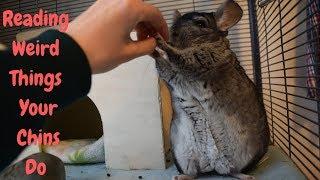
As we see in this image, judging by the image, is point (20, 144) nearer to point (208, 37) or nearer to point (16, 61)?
point (16, 61)

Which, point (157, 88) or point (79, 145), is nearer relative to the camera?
point (157, 88)

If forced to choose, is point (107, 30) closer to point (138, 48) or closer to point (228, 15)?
point (138, 48)

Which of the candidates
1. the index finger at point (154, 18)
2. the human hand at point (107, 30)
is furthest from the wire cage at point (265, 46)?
the human hand at point (107, 30)

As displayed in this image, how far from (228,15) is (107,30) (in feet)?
2.20

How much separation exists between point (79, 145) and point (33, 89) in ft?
3.81

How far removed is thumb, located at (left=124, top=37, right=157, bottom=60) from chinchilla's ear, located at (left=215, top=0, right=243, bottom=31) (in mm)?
430

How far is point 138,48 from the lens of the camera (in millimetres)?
673

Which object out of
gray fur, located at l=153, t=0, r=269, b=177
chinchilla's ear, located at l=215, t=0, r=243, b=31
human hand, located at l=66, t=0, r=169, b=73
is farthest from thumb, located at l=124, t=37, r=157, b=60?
chinchilla's ear, located at l=215, t=0, r=243, b=31

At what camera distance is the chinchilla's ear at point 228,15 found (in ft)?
3.58

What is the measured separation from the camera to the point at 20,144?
42cm

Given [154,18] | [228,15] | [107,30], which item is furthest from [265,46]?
[107,30]

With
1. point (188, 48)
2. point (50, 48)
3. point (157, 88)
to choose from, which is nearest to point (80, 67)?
point (50, 48)

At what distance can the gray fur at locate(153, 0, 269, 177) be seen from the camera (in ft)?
3.49

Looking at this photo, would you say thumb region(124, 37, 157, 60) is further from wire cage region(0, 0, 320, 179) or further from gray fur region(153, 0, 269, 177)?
wire cage region(0, 0, 320, 179)
